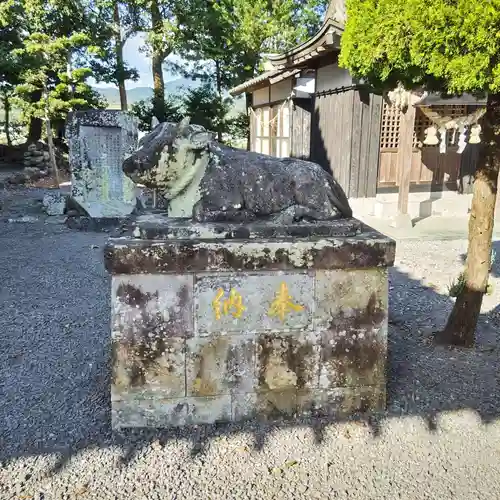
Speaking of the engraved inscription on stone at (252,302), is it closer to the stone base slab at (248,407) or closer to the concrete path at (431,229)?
the stone base slab at (248,407)

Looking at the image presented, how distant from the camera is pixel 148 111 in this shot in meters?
21.4

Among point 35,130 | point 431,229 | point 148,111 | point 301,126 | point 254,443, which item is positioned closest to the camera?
point 254,443

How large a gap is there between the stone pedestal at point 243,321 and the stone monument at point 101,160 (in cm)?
760

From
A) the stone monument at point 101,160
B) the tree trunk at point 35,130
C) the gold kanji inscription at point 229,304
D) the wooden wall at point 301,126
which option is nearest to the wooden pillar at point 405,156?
the wooden wall at point 301,126

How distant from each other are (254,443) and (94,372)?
5.69 ft

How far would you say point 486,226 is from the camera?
4402mm

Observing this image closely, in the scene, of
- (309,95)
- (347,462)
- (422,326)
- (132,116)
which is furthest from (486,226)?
(309,95)

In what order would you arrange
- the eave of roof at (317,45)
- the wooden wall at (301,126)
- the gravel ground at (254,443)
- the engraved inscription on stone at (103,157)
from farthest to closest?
the wooden wall at (301,126) → the engraved inscription on stone at (103,157) → the eave of roof at (317,45) → the gravel ground at (254,443)

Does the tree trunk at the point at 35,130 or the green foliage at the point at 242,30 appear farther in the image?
the tree trunk at the point at 35,130

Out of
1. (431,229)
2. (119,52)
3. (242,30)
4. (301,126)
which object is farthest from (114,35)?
(431,229)

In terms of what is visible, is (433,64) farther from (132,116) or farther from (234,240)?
(132,116)

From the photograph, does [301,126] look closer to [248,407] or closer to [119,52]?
[248,407]

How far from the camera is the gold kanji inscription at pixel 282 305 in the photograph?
321cm

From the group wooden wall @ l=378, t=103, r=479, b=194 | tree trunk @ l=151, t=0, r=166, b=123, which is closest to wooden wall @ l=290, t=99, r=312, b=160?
wooden wall @ l=378, t=103, r=479, b=194
